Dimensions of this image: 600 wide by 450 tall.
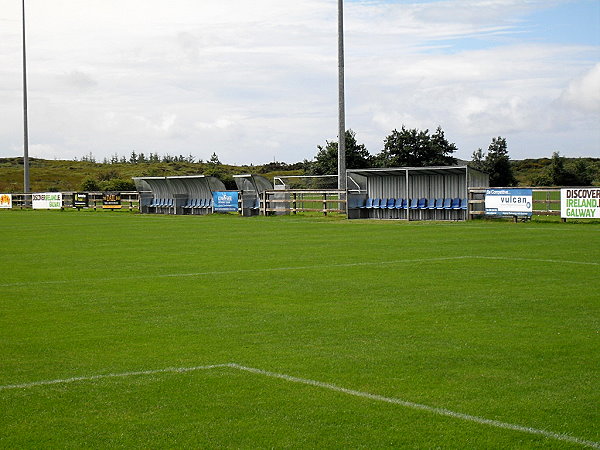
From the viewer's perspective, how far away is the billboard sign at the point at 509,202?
36.8 m

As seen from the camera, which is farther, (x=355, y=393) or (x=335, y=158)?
(x=335, y=158)

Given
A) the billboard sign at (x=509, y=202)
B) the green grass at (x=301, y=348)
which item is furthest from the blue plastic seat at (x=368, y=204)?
the green grass at (x=301, y=348)

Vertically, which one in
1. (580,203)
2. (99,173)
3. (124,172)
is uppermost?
(124,172)

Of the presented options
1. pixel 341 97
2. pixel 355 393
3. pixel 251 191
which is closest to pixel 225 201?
pixel 251 191

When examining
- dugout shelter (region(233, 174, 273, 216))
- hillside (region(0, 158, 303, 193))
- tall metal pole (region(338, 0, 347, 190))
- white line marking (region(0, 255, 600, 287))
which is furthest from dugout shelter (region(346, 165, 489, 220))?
hillside (region(0, 158, 303, 193))

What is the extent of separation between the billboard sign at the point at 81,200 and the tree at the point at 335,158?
778 inches

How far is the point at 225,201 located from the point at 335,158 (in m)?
23.3

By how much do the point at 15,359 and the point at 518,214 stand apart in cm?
3074

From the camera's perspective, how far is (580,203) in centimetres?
3534

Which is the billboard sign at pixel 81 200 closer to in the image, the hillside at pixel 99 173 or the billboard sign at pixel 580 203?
the hillside at pixel 99 173

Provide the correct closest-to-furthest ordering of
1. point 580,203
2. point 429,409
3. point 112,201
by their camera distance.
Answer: point 429,409
point 580,203
point 112,201

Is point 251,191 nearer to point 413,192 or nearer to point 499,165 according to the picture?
point 413,192

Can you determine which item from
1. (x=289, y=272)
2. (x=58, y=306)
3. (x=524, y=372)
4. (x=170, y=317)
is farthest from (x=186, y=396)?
(x=289, y=272)

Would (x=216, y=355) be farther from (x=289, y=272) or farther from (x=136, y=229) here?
(x=136, y=229)
